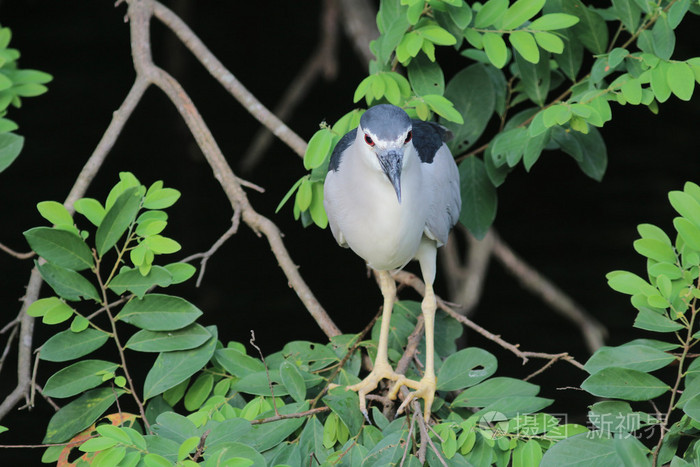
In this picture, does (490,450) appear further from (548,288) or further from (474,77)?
(548,288)

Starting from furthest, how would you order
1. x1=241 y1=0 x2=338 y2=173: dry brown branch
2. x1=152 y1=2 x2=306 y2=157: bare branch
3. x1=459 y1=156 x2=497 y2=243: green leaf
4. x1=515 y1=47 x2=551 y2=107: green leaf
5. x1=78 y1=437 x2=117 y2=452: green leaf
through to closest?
1. x1=241 y1=0 x2=338 y2=173: dry brown branch
2. x1=152 y1=2 x2=306 y2=157: bare branch
3. x1=459 y1=156 x2=497 y2=243: green leaf
4. x1=515 y1=47 x2=551 y2=107: green leaf
5. x1=78 y1=437 x2=117 y2=452: green leaf

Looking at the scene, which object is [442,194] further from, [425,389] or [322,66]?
[322,66]

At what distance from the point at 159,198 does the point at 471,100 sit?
3.20 ft

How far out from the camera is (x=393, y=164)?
1.68 meters

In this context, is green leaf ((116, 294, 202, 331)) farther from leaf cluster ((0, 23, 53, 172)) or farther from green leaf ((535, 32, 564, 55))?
green leaf ((535, 32, 564, 55))

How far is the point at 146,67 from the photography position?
2465mm

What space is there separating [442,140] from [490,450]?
2.94 ft

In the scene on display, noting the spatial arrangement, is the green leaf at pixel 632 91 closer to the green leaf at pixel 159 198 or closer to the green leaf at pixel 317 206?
the green leaf at pixel 317 206

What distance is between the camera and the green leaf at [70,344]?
1739 mm

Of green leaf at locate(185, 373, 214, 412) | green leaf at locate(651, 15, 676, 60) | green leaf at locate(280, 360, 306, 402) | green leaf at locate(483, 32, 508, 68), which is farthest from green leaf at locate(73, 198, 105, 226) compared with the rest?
green leaf at locate(651, 15, 676, 60)

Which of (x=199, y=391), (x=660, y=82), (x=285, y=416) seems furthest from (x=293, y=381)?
(x=660, y=82)

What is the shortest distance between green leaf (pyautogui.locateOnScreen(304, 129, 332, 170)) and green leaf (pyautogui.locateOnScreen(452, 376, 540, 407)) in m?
0.67

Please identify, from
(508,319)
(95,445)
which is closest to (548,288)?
(508,319)

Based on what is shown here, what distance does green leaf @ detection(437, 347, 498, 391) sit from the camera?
1.81 m
